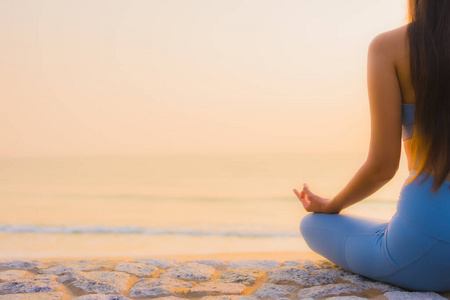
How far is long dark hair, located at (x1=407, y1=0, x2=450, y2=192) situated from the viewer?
6.04 ft

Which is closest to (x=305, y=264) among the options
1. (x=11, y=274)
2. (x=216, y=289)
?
(x=216, y=289)

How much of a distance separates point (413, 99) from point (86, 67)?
2762cm

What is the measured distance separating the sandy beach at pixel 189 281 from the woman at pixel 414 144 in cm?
21

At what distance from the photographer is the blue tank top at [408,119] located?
79.5 inches

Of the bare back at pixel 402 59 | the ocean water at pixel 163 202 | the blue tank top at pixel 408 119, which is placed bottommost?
the ocean water at pixel 163 202

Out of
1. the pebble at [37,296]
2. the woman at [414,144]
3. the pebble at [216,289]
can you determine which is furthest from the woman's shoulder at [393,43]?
the pebble at [37,296]

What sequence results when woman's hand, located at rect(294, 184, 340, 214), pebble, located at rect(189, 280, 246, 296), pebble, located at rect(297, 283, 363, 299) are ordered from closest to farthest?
pebble, located at rect(297, 283, 363, 299)
pebble, located at rect(189, 280, 246, 296)
woman's hand, located at rect(294, 184, 340, 214)

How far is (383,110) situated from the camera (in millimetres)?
2020

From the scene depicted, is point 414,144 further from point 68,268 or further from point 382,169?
point 68,268

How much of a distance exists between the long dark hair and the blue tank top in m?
0.06

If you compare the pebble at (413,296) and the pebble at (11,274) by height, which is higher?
the pebble at (11,274)

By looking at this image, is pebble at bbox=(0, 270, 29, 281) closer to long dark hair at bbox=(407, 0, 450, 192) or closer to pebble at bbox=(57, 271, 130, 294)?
pebble at bbox=(57, 271, 130, 294)

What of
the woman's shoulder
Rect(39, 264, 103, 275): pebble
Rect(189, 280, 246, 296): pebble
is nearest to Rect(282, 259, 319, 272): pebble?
Rect(189, 280, 246, 296): pebble

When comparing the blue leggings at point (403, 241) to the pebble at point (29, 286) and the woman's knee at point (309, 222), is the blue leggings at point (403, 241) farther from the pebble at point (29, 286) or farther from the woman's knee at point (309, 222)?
the pebble at point (29, 286)
